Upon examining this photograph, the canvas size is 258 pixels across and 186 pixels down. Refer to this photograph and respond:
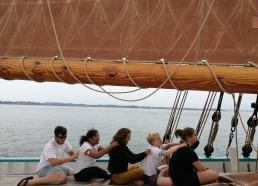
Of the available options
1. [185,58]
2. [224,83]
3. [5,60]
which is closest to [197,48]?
[185,58]

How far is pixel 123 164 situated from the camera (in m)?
5.48

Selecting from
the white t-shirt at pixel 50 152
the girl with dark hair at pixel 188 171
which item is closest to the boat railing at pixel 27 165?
the white t-shirt at pixel 50 152

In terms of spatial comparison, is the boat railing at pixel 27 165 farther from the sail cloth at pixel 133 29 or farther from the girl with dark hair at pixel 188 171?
the sail cloth at pixel 133 29

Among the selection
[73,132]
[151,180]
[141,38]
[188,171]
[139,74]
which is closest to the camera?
[139,74]

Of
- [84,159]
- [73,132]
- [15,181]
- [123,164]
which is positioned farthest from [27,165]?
[73,132]

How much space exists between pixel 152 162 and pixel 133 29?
2052mm

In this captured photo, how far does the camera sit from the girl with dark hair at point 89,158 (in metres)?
5.53

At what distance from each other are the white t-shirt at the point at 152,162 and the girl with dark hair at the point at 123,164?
6 centimetres

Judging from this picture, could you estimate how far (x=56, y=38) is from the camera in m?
4.48

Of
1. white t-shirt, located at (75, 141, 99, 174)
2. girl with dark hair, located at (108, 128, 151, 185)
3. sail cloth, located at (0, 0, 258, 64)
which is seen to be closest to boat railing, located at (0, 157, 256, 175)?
white t-shirt, located at (75, 141, 99, 174)

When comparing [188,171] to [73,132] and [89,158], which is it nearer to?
[89,158]

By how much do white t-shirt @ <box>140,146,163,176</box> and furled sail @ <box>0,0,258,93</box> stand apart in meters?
1.74

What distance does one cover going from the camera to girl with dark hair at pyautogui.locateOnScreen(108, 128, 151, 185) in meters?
5.33

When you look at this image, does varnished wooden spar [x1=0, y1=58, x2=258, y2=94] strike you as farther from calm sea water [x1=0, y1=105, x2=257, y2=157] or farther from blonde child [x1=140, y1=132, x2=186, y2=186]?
calm sea water [x1=0, y1=105, x2=257, y2=157]
